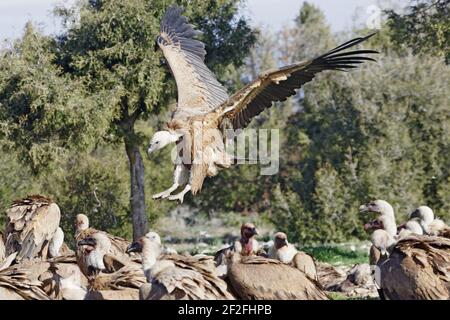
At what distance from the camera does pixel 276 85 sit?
12031mm

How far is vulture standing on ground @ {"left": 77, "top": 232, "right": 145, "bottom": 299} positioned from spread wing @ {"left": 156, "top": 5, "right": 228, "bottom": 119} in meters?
2.85

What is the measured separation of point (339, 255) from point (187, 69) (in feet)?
19.3

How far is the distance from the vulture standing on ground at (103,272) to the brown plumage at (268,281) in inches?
31.5

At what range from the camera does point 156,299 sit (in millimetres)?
7750

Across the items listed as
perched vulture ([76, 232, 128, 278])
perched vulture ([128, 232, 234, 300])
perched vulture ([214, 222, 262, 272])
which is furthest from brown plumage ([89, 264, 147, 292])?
perched vulture ([214, 222, 262, 272])

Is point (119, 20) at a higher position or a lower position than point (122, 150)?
higher

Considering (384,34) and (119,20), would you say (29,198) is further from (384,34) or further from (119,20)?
(384,34)

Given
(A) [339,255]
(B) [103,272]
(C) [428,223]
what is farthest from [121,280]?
(A) [339,255]

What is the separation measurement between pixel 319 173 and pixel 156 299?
15.4 m

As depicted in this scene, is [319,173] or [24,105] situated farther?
[319,173]

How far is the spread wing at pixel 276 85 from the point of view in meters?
11.6

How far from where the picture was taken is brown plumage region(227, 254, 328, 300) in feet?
28.4

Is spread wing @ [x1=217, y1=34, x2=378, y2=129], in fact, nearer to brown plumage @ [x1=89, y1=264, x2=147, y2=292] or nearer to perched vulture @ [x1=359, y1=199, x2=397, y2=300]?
perched vulture @ [x1=359, y1=199, x2=397, y2=300]
